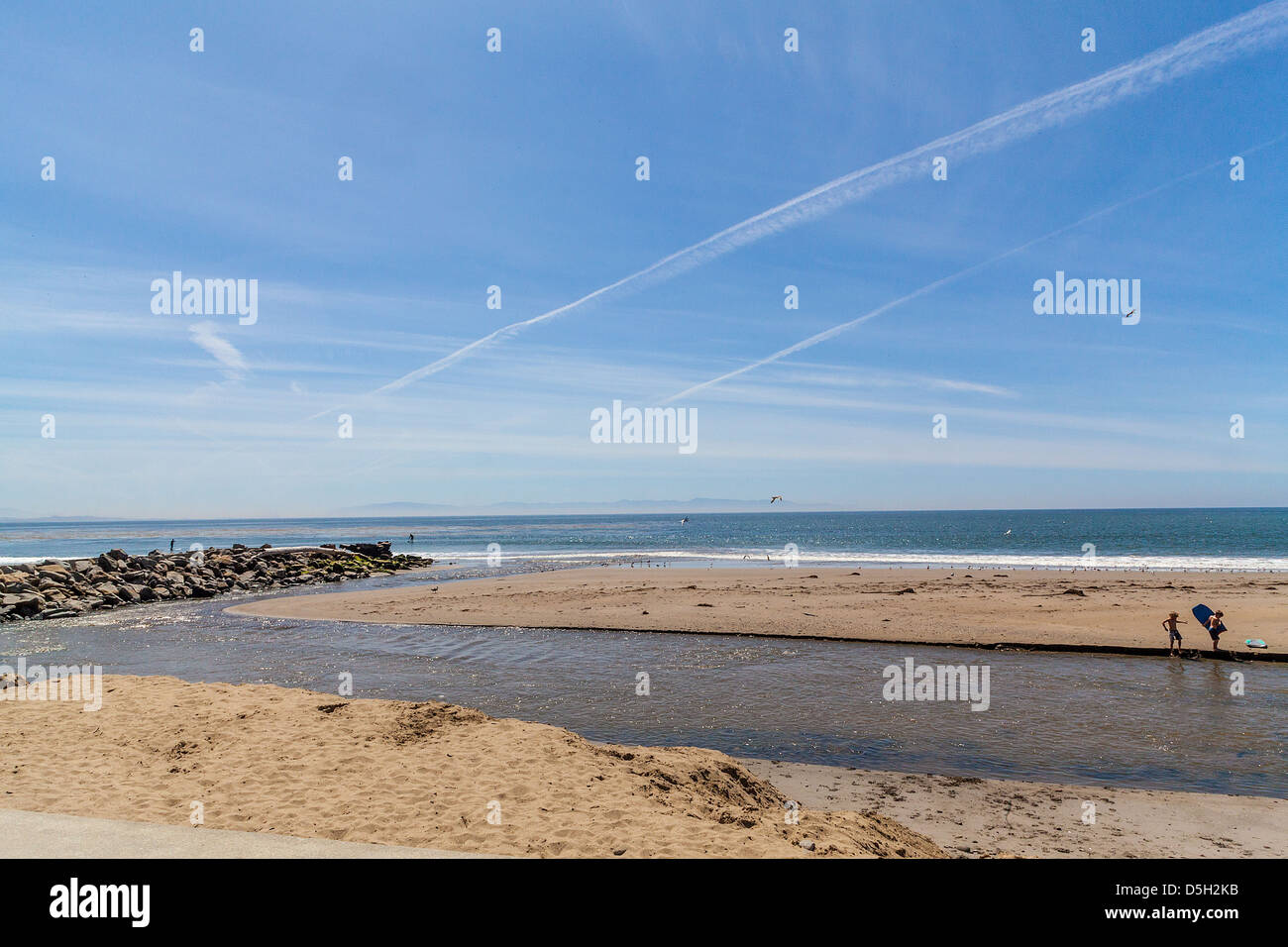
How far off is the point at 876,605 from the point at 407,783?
76.3 feet

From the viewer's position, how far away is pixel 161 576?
38.0 m

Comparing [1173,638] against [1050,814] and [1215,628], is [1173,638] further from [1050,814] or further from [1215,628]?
[1050,814]

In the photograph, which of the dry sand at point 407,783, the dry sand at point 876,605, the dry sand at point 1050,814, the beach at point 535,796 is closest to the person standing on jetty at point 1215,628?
the dry sand at point 876,605

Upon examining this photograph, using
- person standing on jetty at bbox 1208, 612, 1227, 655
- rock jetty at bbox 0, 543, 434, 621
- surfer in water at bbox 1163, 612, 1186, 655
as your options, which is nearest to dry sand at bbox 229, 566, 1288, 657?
surfer in water at bbox 1163, 612, 1186, 655

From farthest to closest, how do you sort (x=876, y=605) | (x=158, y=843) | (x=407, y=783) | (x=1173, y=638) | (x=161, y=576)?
(x=161, y=576), (x=876, y=605), (x=1173, y=638), (x=407, y=783), (x=158, y=843)

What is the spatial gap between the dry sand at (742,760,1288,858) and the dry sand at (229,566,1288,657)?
11.5 m

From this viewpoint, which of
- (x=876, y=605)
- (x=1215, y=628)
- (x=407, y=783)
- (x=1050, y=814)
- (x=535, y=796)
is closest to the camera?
(x=535, y=796)

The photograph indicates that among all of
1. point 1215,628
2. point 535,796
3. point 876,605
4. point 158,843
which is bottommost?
point 876,605

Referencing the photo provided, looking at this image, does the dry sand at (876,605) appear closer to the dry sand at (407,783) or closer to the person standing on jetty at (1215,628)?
the person standing on jetty at (1215,628)

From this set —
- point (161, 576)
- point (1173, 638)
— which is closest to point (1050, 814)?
point (1173, 638)

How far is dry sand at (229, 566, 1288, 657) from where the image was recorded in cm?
2184
